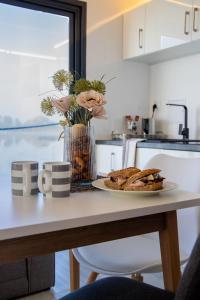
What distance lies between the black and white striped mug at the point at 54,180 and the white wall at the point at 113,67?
2.11m

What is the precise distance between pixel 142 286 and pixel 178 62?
241 cm

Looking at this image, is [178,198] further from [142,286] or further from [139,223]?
[142,286]

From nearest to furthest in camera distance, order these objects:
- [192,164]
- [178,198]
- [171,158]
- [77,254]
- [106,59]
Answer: [178,198] → [77,254] → [192,164] → [171,158] → [106,59]

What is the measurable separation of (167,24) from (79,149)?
1.89 metres

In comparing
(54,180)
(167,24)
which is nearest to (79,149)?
(54,180)

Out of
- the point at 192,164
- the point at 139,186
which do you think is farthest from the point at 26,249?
the point at 192,164

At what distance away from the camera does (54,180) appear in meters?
1.01

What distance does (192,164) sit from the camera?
1.45 metres

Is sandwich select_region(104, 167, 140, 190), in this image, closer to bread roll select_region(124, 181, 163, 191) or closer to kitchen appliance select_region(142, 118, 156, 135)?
bread roll select_region(124, 181, 163, 191)

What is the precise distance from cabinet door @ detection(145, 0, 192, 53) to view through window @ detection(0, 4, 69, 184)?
0.76 metres

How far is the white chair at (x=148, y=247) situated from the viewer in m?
1.21

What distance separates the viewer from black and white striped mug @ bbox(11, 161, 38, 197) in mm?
1048

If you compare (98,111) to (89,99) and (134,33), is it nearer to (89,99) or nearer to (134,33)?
(89,99)

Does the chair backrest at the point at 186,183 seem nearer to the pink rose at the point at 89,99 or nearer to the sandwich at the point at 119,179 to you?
the sandwich at the point at 119,179
